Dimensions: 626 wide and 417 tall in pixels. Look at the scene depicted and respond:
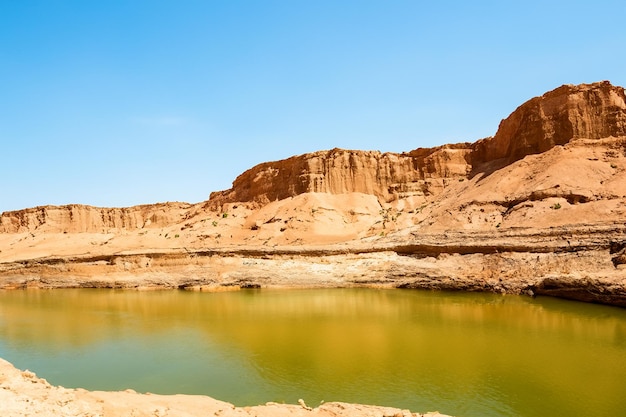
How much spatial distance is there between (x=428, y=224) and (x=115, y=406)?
32648 millimetres

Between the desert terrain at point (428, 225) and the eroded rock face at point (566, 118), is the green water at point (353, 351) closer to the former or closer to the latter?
the desert terrain at point (428, 225)

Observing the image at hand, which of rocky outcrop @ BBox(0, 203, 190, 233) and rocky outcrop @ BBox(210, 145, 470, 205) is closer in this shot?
rocky outcrop @ BBox(210, 145, 470, 205)

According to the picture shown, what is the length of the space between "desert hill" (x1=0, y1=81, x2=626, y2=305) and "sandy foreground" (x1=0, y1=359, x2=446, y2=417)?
18745 mm

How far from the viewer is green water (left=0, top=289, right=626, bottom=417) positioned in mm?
11109

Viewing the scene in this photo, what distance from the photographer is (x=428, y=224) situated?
38.0 m

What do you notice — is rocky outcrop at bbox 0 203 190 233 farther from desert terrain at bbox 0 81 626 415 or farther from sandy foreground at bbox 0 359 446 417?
sandy foreground at bbox 0 359 446 417

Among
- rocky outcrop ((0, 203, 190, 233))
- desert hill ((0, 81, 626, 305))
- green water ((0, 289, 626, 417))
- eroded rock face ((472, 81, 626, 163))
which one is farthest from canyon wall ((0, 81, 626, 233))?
green water ((0, 289, 626, 417))

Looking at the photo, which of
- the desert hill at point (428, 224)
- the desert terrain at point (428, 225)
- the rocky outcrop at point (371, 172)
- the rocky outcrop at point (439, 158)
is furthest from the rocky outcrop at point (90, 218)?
the rocky outcrop at point (371, 172)

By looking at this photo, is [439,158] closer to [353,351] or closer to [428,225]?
[428,225]

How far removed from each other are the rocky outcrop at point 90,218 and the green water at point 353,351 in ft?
158

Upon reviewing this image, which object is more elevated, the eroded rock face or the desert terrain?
the eroded rock face

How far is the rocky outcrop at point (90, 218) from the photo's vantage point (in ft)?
242

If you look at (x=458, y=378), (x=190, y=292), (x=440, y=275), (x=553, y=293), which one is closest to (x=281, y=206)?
(x=190, y=292)

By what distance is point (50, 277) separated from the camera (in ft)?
121
